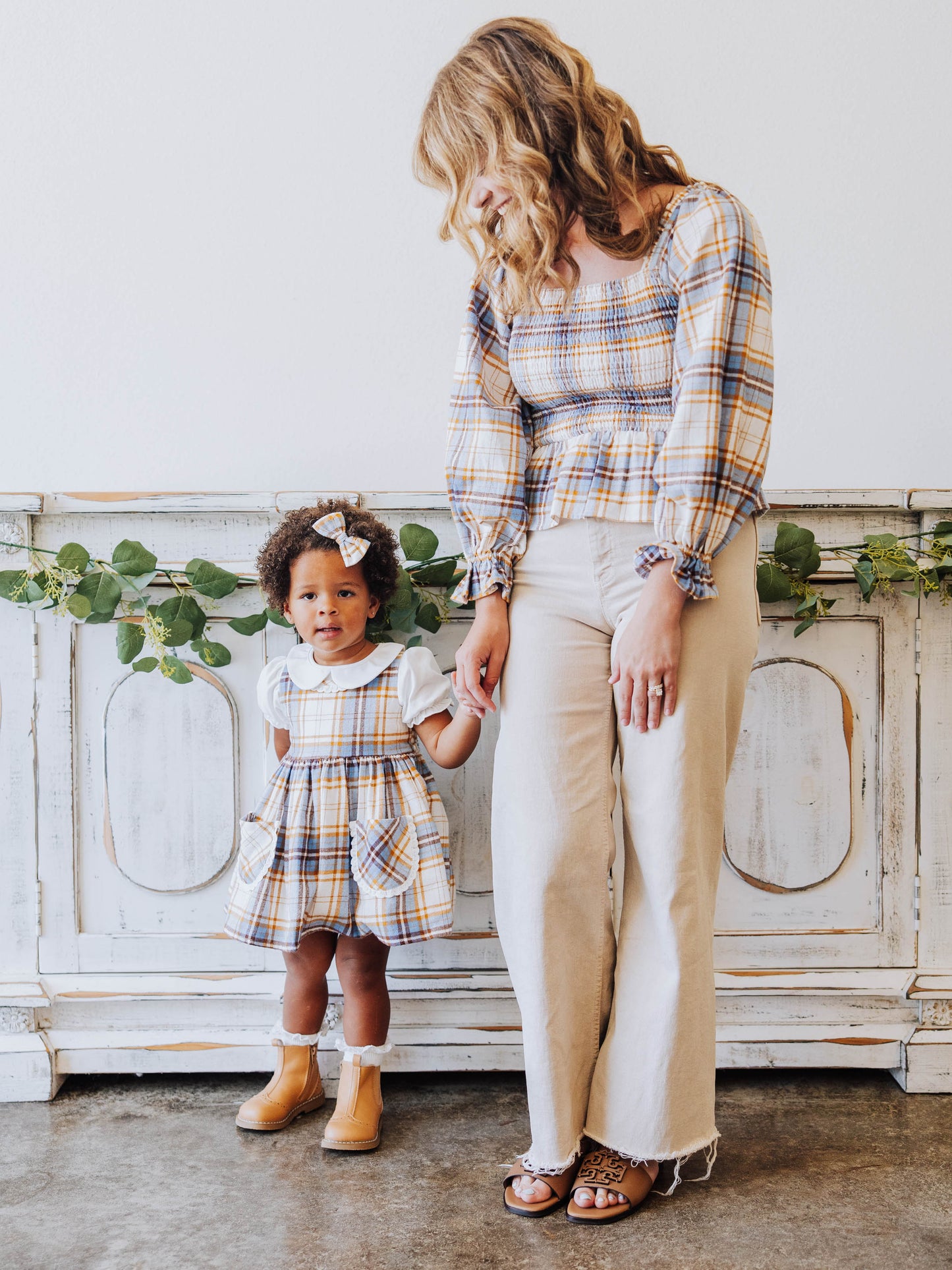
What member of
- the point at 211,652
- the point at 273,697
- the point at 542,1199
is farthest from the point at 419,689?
the point at 542,1199

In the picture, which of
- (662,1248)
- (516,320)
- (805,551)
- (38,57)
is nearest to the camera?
(662,1248)

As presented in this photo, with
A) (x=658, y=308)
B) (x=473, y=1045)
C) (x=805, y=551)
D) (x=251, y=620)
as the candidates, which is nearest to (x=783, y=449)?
(x=805, y=551)

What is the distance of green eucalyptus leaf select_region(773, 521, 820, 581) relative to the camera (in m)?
1.42

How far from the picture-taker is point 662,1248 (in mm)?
1048

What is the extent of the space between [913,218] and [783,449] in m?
0.47

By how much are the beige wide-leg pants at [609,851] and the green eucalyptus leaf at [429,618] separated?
1.08ft

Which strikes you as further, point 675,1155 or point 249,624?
point 249,624

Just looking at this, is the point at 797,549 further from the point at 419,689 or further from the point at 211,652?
the point at 211,652

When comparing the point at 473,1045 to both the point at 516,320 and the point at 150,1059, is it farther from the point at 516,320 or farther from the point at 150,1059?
the point at 516,320

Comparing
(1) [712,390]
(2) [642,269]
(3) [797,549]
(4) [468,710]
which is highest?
(2) [642,269]

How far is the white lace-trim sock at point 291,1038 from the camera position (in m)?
1.38

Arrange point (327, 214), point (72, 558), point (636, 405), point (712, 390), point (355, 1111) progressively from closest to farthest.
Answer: point (712, 390) < point (636, 405) < point (355, 1111) < point (72, 558) < point (327, 214)

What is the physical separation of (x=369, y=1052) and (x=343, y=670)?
537 mm

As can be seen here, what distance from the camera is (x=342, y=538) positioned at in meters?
1.35
